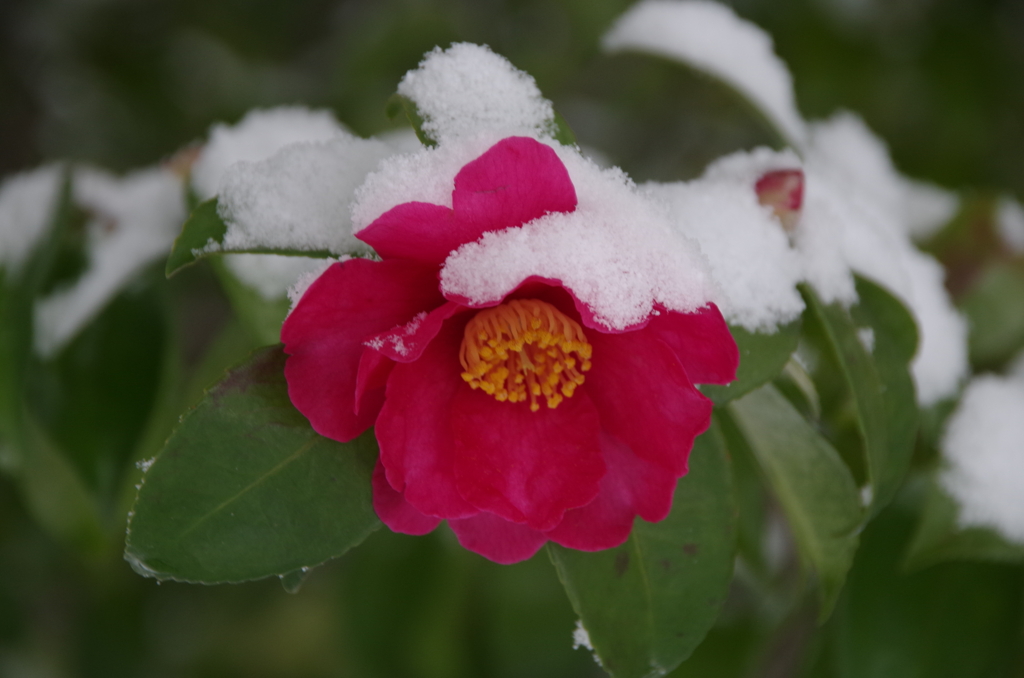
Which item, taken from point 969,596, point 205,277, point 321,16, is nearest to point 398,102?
point 969,596

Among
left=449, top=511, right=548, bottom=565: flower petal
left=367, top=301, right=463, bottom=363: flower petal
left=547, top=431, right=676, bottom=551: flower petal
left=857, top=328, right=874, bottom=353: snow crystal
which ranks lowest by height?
Answer: left=449, top=511, right=548, bottom=565: flower petal

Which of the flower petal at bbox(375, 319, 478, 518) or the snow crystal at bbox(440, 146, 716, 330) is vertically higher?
the snow crystal at bbox(440, 146, 716, 330)

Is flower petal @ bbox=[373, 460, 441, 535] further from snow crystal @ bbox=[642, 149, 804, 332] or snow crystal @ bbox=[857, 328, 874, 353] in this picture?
snow crystal @ bbox=[857, 328, 874, 353]

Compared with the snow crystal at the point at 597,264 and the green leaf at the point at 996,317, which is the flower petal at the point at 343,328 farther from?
the green leaf at the point at 996,317

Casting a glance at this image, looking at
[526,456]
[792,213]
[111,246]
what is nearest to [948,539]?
[792,213]

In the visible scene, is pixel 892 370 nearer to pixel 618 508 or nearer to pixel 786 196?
pixel 786 196

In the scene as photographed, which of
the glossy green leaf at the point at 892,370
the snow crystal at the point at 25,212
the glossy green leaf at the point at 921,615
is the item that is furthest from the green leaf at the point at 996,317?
the snow crystal at the point at 25,212

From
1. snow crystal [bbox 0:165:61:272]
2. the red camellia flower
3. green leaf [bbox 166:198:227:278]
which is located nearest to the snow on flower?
the red camellia flower
